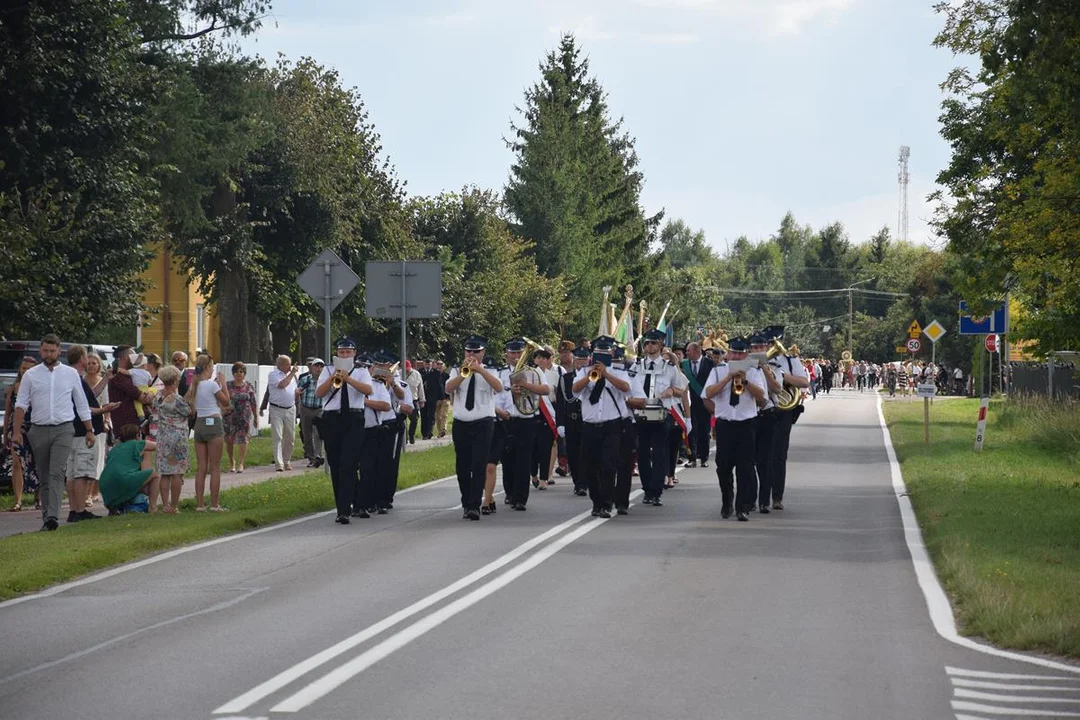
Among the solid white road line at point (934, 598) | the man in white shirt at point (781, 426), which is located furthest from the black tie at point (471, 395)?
the solid white road line at point (934, 598)

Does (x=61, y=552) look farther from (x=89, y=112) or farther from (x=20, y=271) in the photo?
(x=89, y=112)

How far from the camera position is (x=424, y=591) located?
12.1 metres

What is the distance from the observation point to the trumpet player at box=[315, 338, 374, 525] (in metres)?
17.8

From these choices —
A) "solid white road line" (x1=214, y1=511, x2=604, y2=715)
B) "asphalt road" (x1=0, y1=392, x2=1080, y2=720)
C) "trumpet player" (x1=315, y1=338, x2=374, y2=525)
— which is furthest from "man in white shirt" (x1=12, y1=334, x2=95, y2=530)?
"solid white road line" (x1=214, y1=511, x2=604, y2=715)

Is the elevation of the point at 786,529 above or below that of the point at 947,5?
below

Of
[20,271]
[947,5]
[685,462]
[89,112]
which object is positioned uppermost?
[947,5]

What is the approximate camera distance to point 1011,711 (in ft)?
26.3

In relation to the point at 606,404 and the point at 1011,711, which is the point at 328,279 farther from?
the point at 1011,711

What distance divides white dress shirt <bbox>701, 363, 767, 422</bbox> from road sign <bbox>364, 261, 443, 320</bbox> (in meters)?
8.70

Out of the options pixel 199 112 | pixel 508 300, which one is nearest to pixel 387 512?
pixel 199 112

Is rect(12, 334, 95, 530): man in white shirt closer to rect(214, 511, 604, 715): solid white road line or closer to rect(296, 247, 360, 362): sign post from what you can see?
rect(214, 511, 604, 715): solid white road line

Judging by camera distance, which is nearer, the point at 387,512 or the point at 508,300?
the point at 387,512

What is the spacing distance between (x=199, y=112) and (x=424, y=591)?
1070 inches

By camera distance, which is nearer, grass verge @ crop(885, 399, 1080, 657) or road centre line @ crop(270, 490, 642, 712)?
road centre line @ crop(270, 490, 642, 712)
